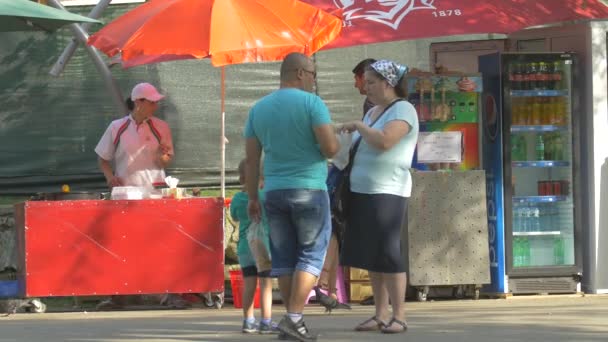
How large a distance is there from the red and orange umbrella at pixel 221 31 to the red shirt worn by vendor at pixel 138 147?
66 cm

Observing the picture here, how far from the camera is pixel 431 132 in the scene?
1226 cm

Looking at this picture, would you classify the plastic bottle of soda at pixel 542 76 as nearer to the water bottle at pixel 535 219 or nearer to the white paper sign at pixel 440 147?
the white paper sign at pixel 440 147

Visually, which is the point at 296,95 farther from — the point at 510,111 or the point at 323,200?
the point at 510,111

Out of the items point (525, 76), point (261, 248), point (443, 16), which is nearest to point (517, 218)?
point (525, 76)

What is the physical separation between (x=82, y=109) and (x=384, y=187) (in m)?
5.93

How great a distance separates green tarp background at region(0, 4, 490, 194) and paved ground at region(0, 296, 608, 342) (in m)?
2.40

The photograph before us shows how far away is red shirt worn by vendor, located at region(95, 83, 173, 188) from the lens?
12273 millimetres

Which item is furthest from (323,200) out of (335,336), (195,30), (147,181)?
(147,181)

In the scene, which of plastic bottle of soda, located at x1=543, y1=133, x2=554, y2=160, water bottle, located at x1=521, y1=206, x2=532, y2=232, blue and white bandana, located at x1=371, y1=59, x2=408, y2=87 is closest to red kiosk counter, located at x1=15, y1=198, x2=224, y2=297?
water bottle, located at x1=521, y1=206, x2=532, y2=232

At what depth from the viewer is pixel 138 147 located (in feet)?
40.3

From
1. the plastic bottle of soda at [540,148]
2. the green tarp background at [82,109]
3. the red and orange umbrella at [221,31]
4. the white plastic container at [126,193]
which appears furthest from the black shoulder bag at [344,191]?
the green tarp background at [82,109]

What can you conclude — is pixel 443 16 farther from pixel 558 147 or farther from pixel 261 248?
pixel 261 248

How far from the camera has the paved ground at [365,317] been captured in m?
9.06

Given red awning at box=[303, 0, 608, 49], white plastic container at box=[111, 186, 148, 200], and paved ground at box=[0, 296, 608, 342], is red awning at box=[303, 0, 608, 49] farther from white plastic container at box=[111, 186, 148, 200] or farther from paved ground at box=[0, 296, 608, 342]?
paved ground at box=[0, 296, 608, 342]
